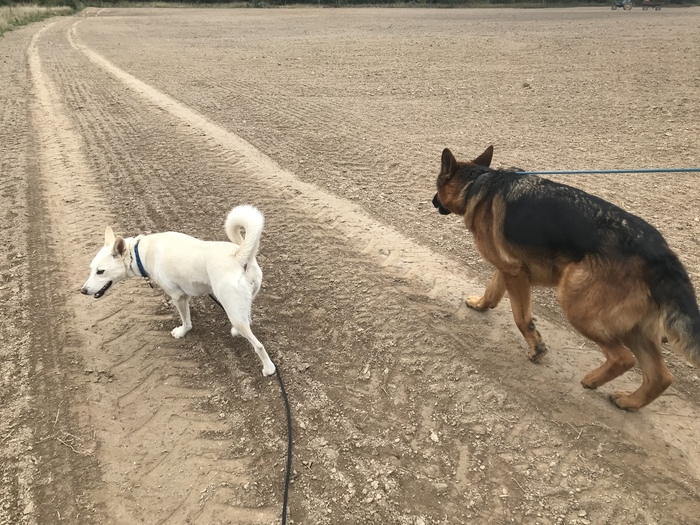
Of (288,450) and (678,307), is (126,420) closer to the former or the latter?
(288,450)

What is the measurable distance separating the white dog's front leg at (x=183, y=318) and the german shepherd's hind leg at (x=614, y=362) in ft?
12.3

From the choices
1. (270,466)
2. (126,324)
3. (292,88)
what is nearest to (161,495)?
(270,466)

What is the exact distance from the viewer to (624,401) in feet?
11.2

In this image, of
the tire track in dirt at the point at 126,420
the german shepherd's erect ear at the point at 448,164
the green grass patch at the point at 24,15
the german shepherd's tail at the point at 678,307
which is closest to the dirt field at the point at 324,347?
the tire track in dirt at the point at 126,420

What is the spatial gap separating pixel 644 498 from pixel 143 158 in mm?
9139

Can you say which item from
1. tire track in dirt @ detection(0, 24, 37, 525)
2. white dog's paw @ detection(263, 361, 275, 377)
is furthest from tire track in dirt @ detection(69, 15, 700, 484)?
tire track in dirt @ detection(0, 24, 37, 525)

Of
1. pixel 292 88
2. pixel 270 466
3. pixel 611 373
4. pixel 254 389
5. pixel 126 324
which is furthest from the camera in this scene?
pixel 292 88

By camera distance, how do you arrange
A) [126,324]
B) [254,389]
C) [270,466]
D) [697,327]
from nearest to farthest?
[697,327]
[270,466]
[254,389]
[126,324]

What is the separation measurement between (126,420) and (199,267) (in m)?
1.39

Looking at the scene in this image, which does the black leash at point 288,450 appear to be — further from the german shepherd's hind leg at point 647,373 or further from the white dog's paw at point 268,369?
the german shepherd's hind leg at point 647,373

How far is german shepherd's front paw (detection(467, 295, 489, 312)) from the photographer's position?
458cm

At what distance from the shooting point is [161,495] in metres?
2.97

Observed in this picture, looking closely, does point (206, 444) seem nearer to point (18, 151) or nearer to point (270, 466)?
point (270, 466)

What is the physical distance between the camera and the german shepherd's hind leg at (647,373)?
10.6ft
